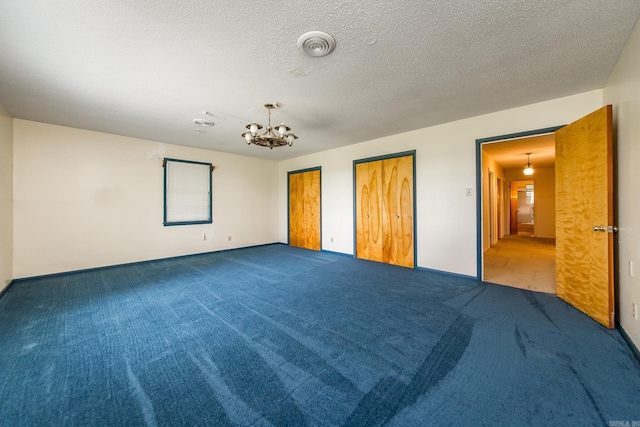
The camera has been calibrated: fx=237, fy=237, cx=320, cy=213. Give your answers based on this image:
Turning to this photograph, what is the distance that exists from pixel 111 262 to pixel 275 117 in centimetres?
430

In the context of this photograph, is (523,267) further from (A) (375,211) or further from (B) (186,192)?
(B) (186,192)

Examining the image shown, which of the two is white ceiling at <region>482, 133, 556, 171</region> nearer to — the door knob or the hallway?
the hallway

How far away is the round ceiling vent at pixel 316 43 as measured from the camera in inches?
76.5

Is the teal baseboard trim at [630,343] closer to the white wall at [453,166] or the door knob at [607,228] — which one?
the door knob at [607,228]

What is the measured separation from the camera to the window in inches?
211

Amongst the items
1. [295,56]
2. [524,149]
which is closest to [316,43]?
[295,56]

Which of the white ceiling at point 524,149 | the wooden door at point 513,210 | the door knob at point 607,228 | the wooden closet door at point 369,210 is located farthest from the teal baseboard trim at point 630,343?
the wooden door at point 513,210

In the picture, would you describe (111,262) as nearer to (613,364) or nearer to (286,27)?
(286,27)

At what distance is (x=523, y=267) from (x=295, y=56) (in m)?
5.41

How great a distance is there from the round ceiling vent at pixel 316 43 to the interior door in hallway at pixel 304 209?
4.22 m

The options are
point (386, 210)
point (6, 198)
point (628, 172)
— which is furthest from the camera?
point (386, 210)

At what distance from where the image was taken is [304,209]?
22.2 ft

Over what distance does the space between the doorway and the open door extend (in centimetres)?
52

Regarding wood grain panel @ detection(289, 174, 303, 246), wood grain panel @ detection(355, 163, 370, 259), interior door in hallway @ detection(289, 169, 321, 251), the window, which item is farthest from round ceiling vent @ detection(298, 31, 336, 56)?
wood grain panel @ detection(289, 174, 303, 246)
